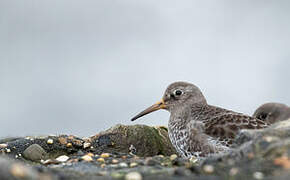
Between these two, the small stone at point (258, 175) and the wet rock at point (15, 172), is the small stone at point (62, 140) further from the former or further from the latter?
the small stone at point (258, 175)

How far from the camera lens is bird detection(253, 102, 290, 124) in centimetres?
892

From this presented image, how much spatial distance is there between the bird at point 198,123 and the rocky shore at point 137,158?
1.35 ft

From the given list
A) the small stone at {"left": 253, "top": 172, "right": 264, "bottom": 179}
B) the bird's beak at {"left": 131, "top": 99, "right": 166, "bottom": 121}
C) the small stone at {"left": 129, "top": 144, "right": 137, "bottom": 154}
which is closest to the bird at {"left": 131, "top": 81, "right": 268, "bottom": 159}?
the bird's beak at {"left": 131, "top": 99, "right": 166, "bottom": 121}

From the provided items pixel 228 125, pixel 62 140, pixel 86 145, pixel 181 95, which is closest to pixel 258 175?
pixel 228 125

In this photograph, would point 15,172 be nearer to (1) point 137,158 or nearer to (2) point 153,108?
(1) point 137,158

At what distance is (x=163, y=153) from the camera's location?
9.68 m

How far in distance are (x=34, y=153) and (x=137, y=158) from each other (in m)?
2.42

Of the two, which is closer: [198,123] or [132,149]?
[198,123]

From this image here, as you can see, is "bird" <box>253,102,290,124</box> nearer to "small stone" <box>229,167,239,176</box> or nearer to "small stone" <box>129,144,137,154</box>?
"small stone" <box>129,144,137,154</box>

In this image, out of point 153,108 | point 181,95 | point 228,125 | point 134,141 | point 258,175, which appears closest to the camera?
point 258,175

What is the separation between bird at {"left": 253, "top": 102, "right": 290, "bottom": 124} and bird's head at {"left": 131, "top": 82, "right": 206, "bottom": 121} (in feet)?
5.23

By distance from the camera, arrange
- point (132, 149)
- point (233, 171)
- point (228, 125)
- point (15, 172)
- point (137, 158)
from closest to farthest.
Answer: point (15, 172), point (233, 171), point (228, 125), point (137, 158), point (132, 149)

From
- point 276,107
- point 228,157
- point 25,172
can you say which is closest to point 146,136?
point 276,107

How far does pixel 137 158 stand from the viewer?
23.7 feet
